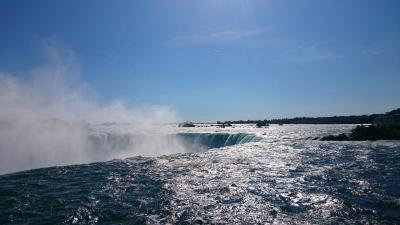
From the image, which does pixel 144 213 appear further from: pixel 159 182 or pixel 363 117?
pixel 363 117

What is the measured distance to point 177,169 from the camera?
2812cm

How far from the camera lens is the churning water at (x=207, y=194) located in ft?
46.6

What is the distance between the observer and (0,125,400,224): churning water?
1422 cm

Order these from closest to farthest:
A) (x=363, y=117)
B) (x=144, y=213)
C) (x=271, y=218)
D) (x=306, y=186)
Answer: (x=271, y=218), (x=144, y=213), (x=306, y=186), (x=363, y=117)

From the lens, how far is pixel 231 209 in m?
15.5

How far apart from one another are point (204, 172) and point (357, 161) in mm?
14341

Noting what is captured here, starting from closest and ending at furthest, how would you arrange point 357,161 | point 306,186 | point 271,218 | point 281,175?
1. point 271,218
2. point 306,186
3. point 281,175
4. point 357,161

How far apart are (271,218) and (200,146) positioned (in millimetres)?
54102

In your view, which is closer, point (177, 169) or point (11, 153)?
point (177, 169)

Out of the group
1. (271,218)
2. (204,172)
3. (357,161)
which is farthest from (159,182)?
(357,161)

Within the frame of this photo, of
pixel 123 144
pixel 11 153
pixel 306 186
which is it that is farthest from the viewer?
pixel 123 144

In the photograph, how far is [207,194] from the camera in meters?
18.6

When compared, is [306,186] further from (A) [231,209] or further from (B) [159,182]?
(B) [159,182]

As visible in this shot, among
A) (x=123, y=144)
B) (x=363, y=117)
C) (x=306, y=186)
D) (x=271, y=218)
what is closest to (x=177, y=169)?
(x=306, y=186)
